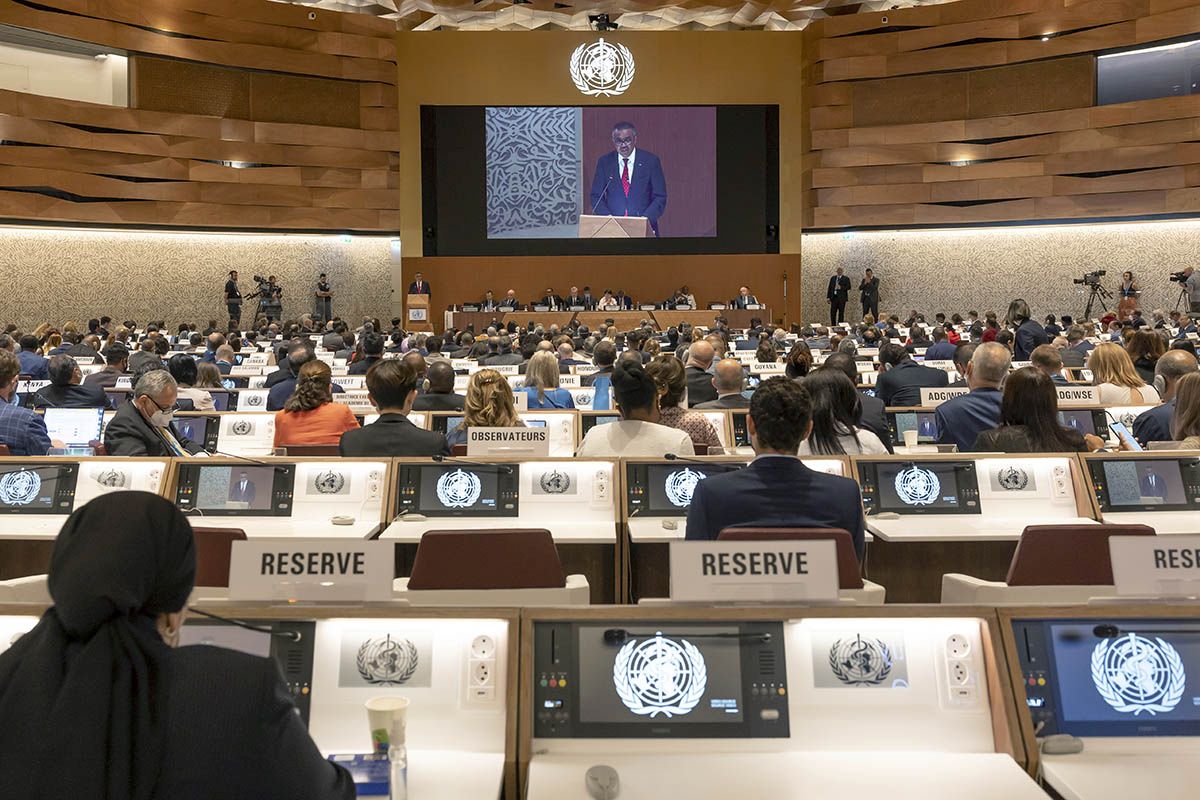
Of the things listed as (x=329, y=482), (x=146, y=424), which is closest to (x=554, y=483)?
(x=329, y=482)

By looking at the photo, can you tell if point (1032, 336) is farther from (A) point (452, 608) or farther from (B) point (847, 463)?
(A) point (452, 608)

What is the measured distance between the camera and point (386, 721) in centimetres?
206

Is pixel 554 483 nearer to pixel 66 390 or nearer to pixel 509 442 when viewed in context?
pixel 509 442

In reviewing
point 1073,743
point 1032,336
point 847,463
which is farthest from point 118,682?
point 1032,336

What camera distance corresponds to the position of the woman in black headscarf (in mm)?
1388

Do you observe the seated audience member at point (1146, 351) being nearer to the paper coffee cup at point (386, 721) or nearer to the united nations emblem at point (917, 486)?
the united nations emblem at point (917, 486)

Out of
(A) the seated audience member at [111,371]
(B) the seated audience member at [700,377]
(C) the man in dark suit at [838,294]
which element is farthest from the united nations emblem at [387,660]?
(C) the man in dark suit at [838,294]

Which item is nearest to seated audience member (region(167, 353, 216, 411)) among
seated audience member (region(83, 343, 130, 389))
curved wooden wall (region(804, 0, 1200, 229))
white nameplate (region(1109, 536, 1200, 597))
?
seated audience member (region(83, 343, 130, 389))

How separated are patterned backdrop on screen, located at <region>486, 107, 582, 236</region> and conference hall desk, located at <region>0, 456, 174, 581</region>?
65.6 ft

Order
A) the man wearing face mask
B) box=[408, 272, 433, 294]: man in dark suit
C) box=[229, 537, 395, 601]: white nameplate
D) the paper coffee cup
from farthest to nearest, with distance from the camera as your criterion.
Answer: box=[408, 272, 433, 294]: man in dark suit < the man wearing face mask < box=[229, 537, 395, 601]: white nameplate < the paper coffee cup

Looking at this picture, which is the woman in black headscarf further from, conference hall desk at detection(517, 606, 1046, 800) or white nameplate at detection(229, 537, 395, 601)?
white nameplate at detection(229, 537, 395, 601)

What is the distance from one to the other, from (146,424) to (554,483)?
209cm

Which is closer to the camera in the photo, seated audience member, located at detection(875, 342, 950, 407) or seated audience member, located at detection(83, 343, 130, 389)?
seated audience member, located at detection(875, 342, 950, 407)

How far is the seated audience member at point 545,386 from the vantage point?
7828 millimetres
